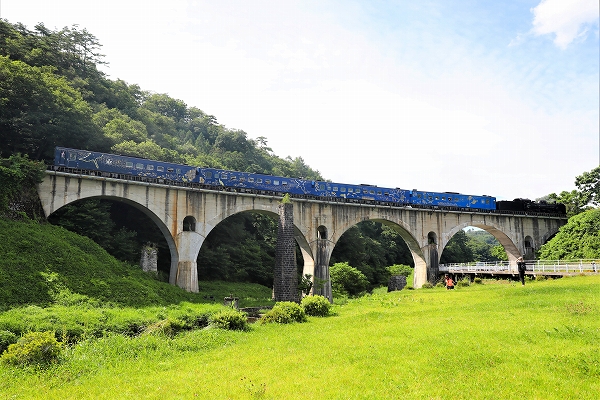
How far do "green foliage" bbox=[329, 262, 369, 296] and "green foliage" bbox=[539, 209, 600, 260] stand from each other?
65.1ft

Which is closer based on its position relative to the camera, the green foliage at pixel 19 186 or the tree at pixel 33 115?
the green foliage at pixel 19 186

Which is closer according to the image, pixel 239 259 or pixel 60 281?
pixel 60 281

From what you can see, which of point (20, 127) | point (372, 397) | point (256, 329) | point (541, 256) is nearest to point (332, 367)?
→ point (372, 397)

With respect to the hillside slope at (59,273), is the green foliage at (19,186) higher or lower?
higher

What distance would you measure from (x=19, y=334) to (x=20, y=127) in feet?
71.9

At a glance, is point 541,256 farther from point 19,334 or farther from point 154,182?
point 19,334

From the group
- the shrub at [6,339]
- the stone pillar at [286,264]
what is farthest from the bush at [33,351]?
the stone pillar at [286,264]

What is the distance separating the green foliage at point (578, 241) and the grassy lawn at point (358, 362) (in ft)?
88.0

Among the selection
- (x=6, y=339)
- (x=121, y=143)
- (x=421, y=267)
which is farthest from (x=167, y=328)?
(x=421, y=267)

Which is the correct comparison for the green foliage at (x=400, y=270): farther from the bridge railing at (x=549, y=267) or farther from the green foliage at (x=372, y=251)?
the bridge railing at (x=549, y=267)

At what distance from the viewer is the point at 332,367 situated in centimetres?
→ 1016

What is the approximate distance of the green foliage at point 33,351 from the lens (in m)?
11.6

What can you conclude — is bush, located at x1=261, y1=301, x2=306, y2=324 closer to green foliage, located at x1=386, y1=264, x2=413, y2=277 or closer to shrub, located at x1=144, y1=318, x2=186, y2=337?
shrub, located at x1=144, y1=318, x2=186, y2=337

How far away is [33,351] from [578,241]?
4514 centimetres
